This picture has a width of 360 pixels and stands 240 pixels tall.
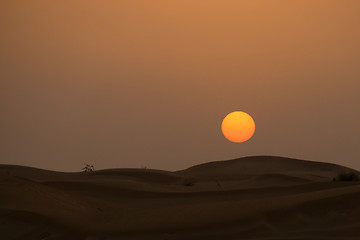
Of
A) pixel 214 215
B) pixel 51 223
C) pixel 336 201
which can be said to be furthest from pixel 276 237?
pixel 51 223

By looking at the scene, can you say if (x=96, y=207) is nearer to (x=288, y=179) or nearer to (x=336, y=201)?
(x=336, y=201)

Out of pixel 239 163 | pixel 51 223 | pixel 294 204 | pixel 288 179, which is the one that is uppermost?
pixel 239 163

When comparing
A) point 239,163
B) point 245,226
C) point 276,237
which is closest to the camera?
point 276,237

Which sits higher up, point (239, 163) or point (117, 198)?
point (239, 163)

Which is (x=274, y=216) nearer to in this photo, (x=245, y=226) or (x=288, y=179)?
(x=245, y=226)

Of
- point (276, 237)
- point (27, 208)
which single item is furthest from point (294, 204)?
point (27, 208)

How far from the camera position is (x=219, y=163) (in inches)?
1038

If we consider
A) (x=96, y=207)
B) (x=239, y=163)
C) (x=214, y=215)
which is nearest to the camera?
(x=214, y=215)

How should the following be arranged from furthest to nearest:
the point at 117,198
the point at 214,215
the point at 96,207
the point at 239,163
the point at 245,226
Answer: the point at 239,163 < the point at 117,198 < the point at 96,207 < the point at 214,215 < the point at 245,226

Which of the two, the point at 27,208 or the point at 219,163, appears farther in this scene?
the point at 219,163

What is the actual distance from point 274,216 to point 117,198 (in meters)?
4.68

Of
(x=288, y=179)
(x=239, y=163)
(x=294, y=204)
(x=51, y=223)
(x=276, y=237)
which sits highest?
(x=239, y=163)

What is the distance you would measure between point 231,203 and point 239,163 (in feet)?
57.3

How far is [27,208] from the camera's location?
7965 mm
